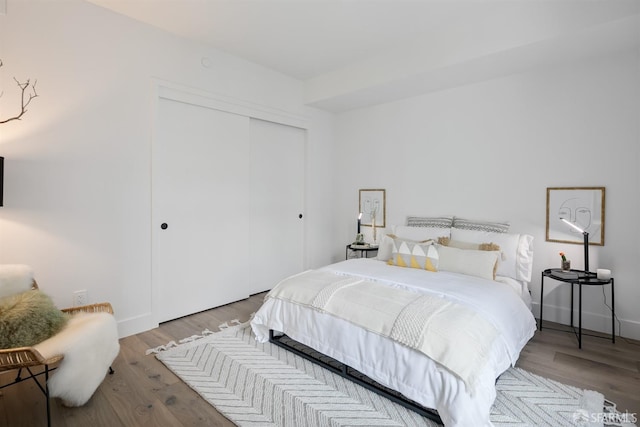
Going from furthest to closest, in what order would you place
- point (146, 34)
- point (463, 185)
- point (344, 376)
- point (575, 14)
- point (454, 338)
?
point (463, 185), point (146, 34), point (575, 14), point (344, 376), point (454, 338)

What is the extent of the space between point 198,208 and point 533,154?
3.29 meters

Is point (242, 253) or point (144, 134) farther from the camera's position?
point (242, 253)

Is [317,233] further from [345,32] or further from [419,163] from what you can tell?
[345,32]

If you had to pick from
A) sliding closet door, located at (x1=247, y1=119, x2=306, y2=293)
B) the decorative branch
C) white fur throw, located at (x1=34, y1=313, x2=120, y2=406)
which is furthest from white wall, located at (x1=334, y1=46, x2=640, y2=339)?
the decorative branch

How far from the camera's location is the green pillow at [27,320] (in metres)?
1.69

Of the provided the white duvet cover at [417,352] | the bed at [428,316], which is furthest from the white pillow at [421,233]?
the white duvet cover at [417,352]

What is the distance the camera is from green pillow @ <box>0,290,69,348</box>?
66.5 inches

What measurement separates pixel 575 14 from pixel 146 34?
3.38 m

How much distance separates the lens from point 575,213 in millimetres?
2936

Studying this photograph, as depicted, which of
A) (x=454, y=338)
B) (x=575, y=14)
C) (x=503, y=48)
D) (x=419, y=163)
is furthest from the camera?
(x=419, y=163)

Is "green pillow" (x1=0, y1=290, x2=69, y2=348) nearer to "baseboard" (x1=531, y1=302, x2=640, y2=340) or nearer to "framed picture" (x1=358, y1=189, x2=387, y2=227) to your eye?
"framed picture" (x1=358, y1=189, x2=387, y2=227)

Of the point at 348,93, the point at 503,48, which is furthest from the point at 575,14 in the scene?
the point at 348,93

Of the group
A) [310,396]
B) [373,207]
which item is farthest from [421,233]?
[310,396]

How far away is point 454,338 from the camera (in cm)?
174
